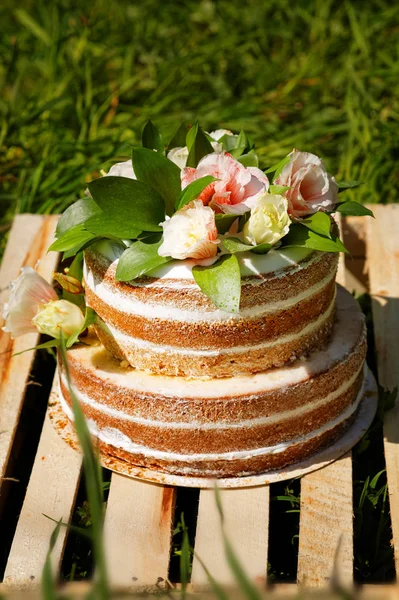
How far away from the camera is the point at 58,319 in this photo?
5.63ft

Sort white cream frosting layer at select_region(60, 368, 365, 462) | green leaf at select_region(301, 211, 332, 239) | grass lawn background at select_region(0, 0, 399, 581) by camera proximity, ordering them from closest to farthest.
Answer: green leaf at select_region(301, 211, 332, 239)
white cream frosting layer at select_region(60, 368, 365, 462)
grass lawn background at select_region(0, 0, 399, 581)

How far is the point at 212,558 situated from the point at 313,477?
1.00 feet

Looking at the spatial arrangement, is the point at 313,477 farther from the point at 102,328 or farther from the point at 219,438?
the point at 102,328

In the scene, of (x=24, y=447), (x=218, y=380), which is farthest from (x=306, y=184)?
(x=24, y=447)

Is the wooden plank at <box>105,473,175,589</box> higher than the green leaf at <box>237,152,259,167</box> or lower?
lower

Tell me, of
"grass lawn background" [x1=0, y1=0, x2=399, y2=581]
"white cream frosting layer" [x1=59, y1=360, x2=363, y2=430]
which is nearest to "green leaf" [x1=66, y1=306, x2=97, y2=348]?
"white cream frosting layer" [x1=59, y1=360, x2=363, y2=430]

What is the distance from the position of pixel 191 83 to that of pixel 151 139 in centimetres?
189

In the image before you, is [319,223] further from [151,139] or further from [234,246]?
[151,139]

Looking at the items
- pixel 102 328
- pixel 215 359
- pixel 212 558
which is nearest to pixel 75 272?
pixel 102 328

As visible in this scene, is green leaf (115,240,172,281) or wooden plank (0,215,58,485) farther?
wooden plank (0,215,58,485)

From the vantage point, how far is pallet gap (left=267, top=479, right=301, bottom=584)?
1694 millimetres

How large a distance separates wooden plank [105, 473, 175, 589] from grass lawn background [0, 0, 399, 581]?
1320 mm

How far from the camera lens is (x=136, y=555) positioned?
A: 1559 millimetres

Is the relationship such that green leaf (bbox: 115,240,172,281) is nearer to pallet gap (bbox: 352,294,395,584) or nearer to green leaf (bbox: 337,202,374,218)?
green leaf (bbox: 337,202,374,218)
